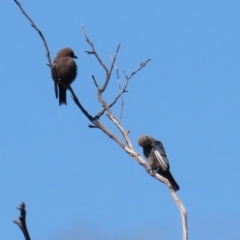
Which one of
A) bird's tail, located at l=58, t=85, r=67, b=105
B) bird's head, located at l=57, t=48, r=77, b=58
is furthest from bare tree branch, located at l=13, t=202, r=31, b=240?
bird's head, located at l=57, t=48, r=77, b=58

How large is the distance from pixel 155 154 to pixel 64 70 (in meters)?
2.77

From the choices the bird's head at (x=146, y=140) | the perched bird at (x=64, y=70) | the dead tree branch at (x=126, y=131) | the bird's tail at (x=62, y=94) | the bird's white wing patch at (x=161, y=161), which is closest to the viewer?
the dead tree branch at (x=126, y=131)

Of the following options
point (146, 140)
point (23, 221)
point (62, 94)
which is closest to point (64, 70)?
point (62, 94)

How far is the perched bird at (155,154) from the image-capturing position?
750 cm

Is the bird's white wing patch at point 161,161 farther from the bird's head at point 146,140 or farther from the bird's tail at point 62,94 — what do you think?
the bird's tail at point 62,94

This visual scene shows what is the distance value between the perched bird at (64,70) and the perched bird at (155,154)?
185 centimetres

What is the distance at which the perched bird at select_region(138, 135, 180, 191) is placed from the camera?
24.6 ft

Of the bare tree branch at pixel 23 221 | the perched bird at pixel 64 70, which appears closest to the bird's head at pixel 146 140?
the perched bird at pixel 64 70

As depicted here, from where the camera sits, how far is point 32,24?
5.48m

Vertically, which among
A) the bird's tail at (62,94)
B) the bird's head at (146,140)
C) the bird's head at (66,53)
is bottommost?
the bird's head at (146,140)

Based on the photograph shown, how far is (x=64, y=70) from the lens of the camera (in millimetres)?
9969

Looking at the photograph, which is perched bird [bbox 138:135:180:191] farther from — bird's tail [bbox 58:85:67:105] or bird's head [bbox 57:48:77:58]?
bird's head [bbox 57:48:77:58]

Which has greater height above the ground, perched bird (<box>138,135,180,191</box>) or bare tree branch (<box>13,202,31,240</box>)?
perched bird (<box>138,135,180,191</box>)

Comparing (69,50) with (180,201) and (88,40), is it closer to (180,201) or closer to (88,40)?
(88,40)
